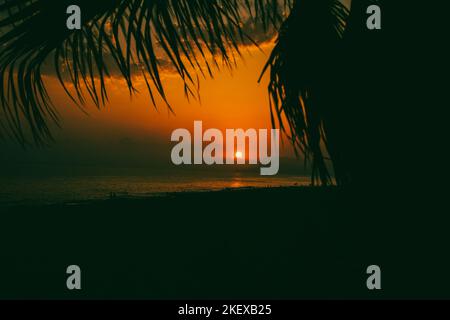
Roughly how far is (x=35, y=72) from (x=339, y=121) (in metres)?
0.87

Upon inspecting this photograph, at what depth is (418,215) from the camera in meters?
1.00

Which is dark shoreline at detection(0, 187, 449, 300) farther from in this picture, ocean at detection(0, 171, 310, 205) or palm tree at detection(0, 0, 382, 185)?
ocean at detection(0, 171, 310, 205)

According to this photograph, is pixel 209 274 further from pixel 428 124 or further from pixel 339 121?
pixel 428 124

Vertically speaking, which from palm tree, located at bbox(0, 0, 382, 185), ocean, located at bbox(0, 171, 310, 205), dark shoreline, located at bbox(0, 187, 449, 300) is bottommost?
dark shoreline, located at bbox(0, 187, 449, 300)

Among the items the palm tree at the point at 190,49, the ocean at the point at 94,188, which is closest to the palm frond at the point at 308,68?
the palm tree at the point at 190,49

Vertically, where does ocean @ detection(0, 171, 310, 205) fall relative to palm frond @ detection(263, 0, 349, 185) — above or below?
above

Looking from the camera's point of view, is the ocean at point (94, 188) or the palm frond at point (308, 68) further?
the ocean at point (94, 188)

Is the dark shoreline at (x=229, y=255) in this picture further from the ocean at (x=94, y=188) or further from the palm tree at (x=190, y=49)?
the ocean at (x=94, y=188)

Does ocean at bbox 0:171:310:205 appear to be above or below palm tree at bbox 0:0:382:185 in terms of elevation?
above

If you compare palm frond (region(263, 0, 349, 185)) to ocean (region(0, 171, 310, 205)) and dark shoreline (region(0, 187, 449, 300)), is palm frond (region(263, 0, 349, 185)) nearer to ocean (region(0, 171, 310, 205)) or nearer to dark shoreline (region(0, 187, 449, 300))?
dark shoreline (region(0, 187, 449, 300))

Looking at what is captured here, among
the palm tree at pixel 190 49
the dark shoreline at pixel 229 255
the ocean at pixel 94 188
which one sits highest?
the ocean at pixel 94 188

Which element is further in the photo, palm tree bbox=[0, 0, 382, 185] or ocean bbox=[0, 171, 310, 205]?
ocean bbox=[0, 171, 310, 205]

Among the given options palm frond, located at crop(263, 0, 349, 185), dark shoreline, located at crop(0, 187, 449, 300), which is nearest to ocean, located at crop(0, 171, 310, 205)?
dark shoreline, located at crop(0, 187, 449, 300)
